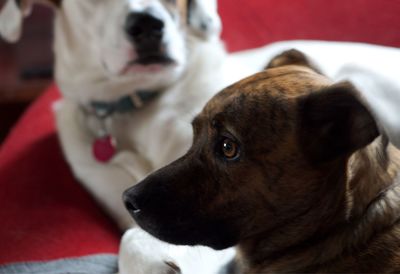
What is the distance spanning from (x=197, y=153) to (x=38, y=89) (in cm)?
181

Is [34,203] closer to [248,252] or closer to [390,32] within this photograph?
[248,252]

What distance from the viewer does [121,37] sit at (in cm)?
155

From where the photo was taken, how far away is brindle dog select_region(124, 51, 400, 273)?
1.06m

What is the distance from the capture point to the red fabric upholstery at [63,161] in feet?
4.81

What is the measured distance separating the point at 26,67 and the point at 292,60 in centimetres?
190

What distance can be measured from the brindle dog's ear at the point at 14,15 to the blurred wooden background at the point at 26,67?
988mm

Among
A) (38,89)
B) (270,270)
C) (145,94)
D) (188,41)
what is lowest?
(38,89)

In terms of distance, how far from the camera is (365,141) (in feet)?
3.18

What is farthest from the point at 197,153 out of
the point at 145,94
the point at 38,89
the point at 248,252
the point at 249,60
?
the point at 38,89

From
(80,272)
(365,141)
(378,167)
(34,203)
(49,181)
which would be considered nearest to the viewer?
(365,141)

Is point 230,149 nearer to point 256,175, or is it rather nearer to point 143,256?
point 256,175

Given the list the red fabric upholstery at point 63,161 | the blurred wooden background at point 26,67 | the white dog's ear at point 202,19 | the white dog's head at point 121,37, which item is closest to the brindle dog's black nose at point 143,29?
the white dog's head at point 121,37

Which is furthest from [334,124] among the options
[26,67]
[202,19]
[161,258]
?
[26,67]

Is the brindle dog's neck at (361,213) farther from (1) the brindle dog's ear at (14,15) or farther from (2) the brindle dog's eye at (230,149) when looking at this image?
(1) the brindle dog's ear at (14,15)
